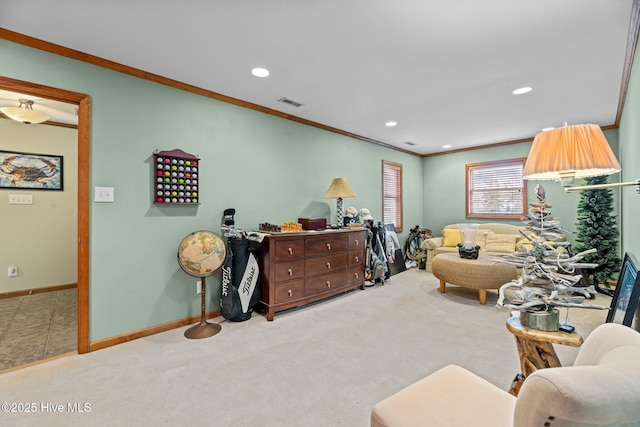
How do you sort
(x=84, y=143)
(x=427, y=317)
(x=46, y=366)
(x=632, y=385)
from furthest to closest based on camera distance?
(x=427, y=317), (x=84, y=143), (x=46, y=366), (x=632, y=385)

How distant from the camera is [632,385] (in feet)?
2.04

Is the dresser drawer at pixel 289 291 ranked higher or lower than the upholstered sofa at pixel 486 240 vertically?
lower

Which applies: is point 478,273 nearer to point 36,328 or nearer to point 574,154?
point 574,154

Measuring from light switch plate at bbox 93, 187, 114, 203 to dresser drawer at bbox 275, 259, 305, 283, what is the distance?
66.7 inches

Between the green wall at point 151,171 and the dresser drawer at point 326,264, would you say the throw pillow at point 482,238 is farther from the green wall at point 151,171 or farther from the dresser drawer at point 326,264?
the dresser drawer at point 326,264

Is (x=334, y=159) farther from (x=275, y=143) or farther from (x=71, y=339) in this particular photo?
(x=71, y=339)

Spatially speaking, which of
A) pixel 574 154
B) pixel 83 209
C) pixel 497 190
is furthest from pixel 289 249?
pixel 497 190

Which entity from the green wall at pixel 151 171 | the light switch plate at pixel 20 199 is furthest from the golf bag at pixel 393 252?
the light switch plate at pixel 20 199

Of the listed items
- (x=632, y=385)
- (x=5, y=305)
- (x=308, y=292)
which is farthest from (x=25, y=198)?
(x=632, y=385)

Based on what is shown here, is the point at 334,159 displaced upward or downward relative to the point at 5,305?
upward

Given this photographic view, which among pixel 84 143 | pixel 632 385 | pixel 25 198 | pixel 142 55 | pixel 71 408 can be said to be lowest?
pixel 71 408

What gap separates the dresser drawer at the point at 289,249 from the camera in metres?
3.16

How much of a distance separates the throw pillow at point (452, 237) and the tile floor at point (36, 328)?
5.59 m

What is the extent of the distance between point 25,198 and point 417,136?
6.13 m
